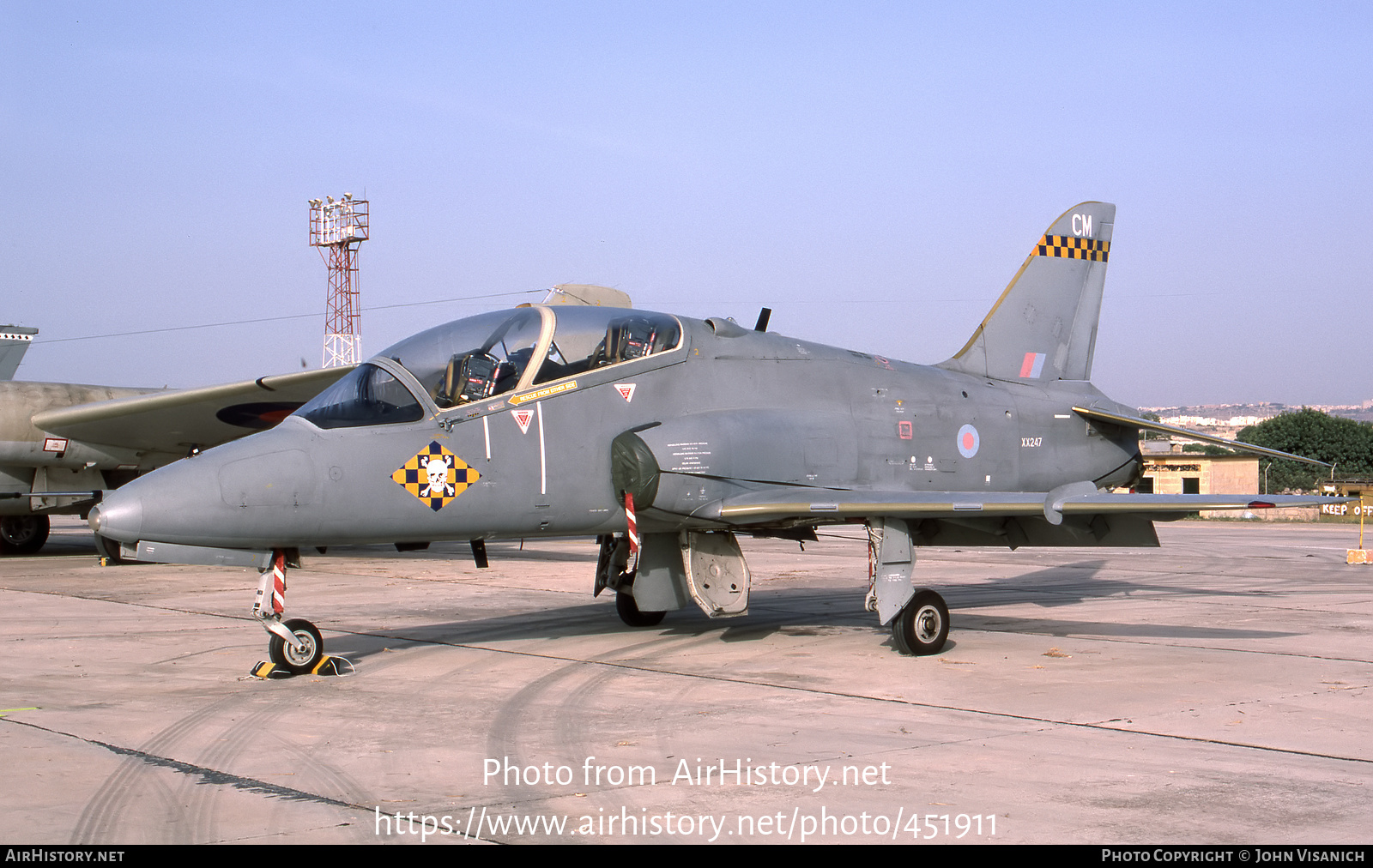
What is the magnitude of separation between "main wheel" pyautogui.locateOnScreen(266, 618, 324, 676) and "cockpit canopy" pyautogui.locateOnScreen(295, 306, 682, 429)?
1.61 metres

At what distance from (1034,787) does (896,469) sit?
19.0ft

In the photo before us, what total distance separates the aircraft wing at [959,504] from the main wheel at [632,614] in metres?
2.35

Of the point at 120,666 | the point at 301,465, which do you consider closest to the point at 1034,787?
the point at 301,465

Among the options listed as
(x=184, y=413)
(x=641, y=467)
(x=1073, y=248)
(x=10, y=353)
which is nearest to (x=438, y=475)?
(x=641, y=467)

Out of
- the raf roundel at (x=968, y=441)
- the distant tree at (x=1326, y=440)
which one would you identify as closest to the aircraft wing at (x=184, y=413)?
the raf roundel at (x=968, y=441)

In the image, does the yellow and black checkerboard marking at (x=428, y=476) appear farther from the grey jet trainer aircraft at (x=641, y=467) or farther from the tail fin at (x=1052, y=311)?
the tail fin at (x=1052, y=311)

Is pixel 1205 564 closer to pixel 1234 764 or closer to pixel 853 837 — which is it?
pixel 1234 764

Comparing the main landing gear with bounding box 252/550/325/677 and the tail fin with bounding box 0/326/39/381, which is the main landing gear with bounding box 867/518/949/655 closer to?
the main landing gear with bounding box 252/550/325/677

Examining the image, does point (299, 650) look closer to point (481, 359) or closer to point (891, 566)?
point (481, 359)

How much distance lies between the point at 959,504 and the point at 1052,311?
4708 mm

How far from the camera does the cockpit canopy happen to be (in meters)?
8.78

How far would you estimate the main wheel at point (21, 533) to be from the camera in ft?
74.0

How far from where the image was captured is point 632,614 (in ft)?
38.9
